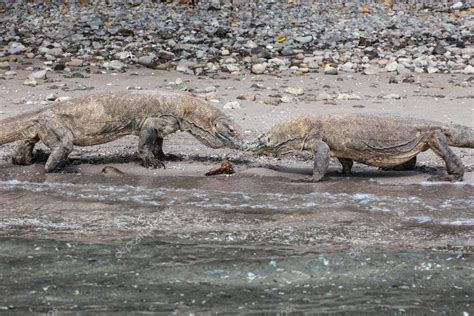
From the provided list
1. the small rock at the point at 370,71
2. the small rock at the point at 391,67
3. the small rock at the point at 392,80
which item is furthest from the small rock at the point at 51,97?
the small rock at the point at 391,67

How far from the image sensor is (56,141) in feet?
34.5

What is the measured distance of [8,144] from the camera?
11.6m

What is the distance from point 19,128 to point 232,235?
11.8 ft

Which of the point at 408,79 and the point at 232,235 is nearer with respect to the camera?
the point at 232,235

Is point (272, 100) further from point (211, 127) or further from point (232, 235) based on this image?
point (232, 235)

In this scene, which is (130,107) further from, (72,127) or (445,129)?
(445,129)

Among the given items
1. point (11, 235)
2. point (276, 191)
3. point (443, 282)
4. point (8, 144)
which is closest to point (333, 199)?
point (276, 191)

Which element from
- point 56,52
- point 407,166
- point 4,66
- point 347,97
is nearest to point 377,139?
point 407,166

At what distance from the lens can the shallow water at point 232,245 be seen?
6504 mm

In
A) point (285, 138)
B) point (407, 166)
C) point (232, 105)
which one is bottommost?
point (232, 105)

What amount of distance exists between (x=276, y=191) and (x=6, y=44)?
8.97 meters

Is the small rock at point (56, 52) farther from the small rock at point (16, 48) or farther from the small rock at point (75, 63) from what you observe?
the small rock at point (75, 63)

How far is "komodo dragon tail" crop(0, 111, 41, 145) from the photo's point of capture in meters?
10.6

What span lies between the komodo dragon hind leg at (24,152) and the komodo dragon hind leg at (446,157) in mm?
4344
